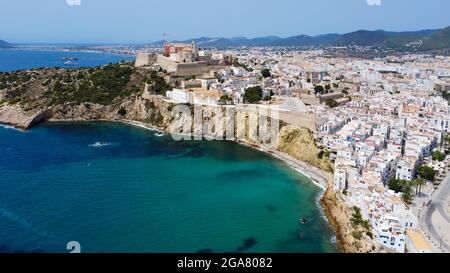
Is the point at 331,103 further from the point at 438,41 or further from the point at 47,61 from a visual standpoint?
the point at 438,41

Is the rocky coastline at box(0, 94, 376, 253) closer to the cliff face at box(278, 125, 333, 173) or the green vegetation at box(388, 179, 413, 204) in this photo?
A: the cliff face at box(278, 125, 333, 173)

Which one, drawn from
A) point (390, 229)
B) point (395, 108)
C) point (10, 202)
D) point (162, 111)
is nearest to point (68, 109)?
point (162, 111)

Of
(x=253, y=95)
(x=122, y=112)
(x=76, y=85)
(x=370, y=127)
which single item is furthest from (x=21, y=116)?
(x=370, y=127)

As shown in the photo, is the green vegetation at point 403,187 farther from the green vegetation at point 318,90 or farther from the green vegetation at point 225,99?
the green vegetation at point 318,90

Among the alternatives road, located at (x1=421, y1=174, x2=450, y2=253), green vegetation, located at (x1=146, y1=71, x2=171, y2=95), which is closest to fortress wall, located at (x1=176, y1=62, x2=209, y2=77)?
green vegetation, located at (x1=146, y1=71, x2=171, y2=95)

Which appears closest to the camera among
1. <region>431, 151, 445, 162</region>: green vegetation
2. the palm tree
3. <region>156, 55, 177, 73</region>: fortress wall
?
the palm tree

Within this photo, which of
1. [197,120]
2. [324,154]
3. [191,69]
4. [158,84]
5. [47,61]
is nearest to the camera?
[324,154]
